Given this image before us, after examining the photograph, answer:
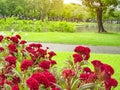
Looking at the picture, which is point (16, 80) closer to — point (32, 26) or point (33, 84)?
point (33, 84)

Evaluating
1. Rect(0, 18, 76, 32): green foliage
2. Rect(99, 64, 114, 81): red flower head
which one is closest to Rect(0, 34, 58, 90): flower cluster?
Rect(99, 64, 114, 81): red flower head

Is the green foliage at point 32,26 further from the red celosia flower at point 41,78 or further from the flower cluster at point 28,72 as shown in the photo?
the red celosia flower at point 41,78

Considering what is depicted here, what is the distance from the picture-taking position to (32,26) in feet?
92.7

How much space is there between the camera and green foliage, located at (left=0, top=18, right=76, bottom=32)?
92.4 ft

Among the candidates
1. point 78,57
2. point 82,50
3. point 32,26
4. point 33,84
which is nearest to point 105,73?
point 33,84

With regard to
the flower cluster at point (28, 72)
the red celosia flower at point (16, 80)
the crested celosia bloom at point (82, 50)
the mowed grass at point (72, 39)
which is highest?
the crested celosia bloom at point (82, 50)

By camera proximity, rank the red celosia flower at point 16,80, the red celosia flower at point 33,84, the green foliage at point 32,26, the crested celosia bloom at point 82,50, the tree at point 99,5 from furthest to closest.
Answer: the tree at point 99,5 < the green foliage at point 32,26 < the crested celosia bloom at point 82,50 < the red celosia flower at point 16,80 < the red celosia flower at point 33,84

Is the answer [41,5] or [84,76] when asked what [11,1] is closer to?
[41,5]

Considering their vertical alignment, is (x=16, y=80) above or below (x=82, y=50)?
below

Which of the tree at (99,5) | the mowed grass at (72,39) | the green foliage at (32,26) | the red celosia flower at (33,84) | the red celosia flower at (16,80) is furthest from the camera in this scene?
the tree at (99,5)

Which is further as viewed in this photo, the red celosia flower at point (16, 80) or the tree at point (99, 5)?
the tree at point (99, 5)

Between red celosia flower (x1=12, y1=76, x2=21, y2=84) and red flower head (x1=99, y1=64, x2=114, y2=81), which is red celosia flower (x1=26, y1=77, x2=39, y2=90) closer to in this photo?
red flower head (x1=99, y1=64, x2=114, y2=81)

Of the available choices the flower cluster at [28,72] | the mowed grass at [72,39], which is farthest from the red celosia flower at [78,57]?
the mowed grass at [72,39]

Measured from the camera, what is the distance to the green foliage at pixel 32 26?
28153mm
